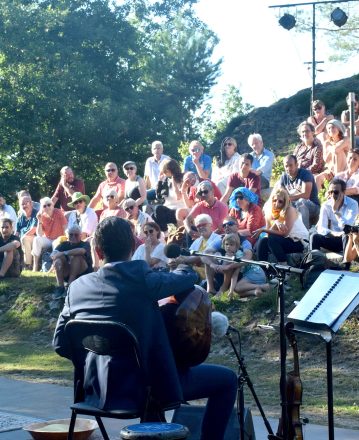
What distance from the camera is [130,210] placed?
14414 millimetres

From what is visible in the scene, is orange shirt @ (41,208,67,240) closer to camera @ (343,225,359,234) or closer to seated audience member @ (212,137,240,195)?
seated audience member @ (212,137,240,195)

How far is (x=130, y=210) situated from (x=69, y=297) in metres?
8.63

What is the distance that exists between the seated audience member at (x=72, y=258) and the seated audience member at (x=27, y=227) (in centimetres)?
216

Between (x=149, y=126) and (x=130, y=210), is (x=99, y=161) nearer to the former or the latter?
(x=149, y=126)

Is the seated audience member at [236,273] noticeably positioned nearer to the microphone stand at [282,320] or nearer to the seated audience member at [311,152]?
the seated audience member at [311,152]

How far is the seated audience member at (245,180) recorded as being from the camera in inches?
572

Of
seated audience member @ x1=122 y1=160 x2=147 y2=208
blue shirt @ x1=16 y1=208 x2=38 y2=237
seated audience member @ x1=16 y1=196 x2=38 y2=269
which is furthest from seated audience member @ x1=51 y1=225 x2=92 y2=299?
blue shirt @ x1=16 y1=208 x2=38 y2=237

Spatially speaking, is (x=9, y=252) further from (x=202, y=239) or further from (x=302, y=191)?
(x=302, y=191)

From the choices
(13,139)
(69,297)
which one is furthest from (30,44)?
(69,297)

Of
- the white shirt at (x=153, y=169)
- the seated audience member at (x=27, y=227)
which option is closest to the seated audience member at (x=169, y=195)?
the white shirt at (x=153, y=169)

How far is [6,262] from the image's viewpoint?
1605 centimetres

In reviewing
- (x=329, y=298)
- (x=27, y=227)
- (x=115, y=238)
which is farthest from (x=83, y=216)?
(x=329, y=298)

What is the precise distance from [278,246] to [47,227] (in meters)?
5.42

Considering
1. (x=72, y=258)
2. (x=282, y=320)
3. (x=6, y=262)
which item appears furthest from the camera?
(x=6, y=262)
